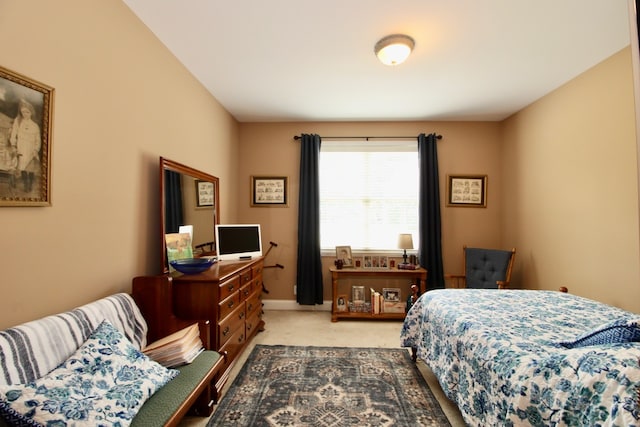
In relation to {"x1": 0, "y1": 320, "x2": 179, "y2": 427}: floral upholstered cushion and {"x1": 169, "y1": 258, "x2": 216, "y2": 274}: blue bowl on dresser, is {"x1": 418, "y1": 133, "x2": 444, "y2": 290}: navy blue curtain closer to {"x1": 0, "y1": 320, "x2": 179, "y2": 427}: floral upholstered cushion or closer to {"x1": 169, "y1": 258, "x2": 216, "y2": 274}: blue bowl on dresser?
{"x1": 169, "y1": 258, "x2": 216, "y2": 274}: blue bowl on dresser

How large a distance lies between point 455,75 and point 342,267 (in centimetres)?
258

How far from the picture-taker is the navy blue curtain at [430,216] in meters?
3.95

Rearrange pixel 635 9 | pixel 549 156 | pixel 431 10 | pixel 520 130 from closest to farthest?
pixel 635 9, pixel 431 10, pixel 549 156, pixel 520 130

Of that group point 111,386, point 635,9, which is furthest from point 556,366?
point 111,386

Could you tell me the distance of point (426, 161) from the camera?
4.01 meters

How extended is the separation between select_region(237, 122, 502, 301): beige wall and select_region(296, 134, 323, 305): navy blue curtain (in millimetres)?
152

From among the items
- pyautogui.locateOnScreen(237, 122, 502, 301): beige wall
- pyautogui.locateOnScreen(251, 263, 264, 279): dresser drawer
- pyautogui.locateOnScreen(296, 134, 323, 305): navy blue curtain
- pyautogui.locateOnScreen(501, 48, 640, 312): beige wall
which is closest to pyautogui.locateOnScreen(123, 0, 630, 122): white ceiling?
pyautogui.locateOnScreen(501, 48, 640, 312): beige wall

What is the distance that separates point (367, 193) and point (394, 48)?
2185 millimetres

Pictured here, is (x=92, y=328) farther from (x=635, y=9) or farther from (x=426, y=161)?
(x=426, y=161)

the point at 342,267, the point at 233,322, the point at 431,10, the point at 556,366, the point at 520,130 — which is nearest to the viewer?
the point at 556,366

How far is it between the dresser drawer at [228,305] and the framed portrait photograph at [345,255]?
1.74m

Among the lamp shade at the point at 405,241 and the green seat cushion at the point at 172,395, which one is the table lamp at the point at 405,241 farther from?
the green seat cushion at the point at 172,395

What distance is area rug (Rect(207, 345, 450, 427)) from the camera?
74.5 inches

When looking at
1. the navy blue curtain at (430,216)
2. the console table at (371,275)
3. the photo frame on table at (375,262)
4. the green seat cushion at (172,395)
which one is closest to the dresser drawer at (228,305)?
the green seat cushion at (172,395)
